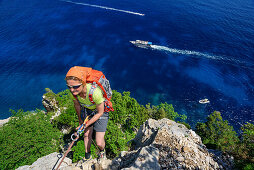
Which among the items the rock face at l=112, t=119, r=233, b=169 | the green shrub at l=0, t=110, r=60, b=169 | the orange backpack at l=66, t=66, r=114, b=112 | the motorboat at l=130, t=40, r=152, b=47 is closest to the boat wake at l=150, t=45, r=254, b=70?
the motorboat at l=130, t=40, r=152, b=47

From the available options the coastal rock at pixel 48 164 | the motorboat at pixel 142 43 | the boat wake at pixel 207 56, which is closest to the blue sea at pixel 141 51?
the boat wake at pixel 207 56

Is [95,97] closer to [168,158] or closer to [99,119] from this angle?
[99,119]

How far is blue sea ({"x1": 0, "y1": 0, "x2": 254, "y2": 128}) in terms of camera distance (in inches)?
1903

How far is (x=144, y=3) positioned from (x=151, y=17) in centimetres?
1970

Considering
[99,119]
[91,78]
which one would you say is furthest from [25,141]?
[91,78]

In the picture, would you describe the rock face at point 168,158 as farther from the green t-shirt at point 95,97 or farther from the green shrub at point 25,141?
the green shrub at point 25,141

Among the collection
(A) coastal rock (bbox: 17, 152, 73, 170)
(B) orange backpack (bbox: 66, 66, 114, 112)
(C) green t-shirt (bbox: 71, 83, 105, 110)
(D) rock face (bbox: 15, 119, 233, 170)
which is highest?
(B) orange backpack (bbox: 66, 66, 114, 112)

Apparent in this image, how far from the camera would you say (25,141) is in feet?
65.0

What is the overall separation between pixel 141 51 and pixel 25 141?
53.8m

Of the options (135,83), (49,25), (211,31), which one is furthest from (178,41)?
(49,25)

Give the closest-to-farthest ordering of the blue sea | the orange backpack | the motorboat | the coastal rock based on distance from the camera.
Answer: the orange backpack < the coastal rock < the blue sea < the motorboat

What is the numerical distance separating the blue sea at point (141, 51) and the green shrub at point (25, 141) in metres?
26.2

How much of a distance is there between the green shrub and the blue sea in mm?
26163

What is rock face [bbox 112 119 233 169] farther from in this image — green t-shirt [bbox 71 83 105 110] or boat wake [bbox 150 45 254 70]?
boat wake [bbox 150 45 254 70]
